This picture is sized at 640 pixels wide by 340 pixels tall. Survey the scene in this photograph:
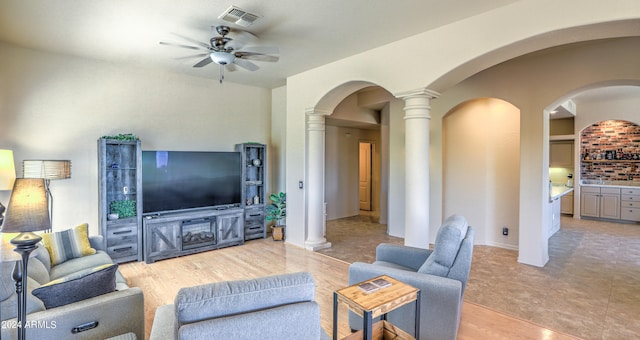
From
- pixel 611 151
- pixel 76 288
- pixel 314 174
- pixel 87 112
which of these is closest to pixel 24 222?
pixel 76 288

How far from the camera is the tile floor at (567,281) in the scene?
290 centimetres

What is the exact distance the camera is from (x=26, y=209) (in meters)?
1.81

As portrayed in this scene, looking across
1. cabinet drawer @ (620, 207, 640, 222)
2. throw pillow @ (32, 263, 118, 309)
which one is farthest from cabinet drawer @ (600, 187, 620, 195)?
throw pillow @ (32, 263, 118, 309)

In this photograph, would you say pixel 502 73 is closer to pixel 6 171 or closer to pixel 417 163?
pixel 417 163

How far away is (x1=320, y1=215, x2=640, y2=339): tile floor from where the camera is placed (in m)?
2.90

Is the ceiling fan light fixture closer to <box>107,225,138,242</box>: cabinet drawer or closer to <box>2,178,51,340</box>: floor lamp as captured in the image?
<box>2,178,51,340</box>: floor lamp

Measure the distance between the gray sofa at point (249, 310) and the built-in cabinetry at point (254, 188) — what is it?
4.28 meters

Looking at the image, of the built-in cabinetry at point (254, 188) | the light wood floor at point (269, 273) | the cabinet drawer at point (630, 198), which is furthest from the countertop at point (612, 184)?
the built-in cabinetry at point (254, 188)

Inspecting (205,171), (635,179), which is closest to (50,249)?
(205,171)

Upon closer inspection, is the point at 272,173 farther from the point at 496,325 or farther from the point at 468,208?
the point at 496,325

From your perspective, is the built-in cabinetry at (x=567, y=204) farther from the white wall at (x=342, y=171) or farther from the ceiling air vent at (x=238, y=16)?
the ceiling air vent at (x=238, y=16)

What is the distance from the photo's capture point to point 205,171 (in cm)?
538

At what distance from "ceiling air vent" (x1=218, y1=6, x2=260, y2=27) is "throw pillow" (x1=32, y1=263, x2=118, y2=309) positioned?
2.49m

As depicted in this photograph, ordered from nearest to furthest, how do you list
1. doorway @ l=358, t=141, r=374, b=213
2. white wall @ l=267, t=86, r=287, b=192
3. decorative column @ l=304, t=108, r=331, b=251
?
decorative column @ l=304, t=108, r=331, b=251 < white wall @ l=267, t=86, r=287, b=192 < doorway @ l=358, t=141, r=374, b=213
